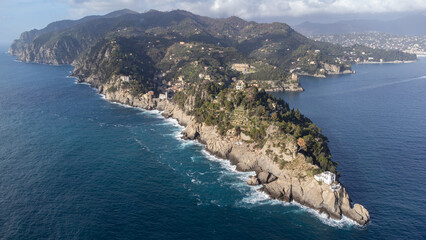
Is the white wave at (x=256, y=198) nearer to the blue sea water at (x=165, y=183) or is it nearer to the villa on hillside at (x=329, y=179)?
the blue sea water at (x=165, y=183)

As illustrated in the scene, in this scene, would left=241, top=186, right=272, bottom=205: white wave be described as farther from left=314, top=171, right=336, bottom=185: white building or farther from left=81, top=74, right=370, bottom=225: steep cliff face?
left=314, top=171, right=336, bottom=185: white building

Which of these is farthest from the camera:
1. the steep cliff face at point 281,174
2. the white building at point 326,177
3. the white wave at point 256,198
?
the white wave at point 256,198

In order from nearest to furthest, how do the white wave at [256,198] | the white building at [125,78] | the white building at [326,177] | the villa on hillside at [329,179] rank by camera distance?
the villa on hillside at [329,179] < the white building at [326,177] < the white wave at [256,198] < the white building at [125,78]

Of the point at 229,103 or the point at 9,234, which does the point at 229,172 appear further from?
the point at 9,234

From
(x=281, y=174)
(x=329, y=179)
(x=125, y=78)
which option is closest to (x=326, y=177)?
(x=329, y=179)

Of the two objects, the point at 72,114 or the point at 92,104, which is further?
the point at 92,104

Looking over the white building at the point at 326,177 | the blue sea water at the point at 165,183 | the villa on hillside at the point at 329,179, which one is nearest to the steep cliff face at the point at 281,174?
the villa on hillside at the point at 329,179

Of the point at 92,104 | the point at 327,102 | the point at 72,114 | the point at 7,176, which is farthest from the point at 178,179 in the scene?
the point at 327,102
